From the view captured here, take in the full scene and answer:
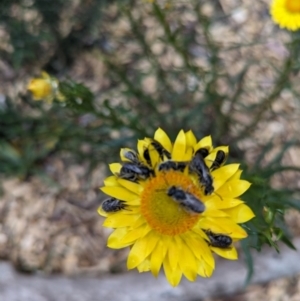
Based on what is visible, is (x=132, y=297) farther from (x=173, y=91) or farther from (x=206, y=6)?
(x=206, y=6)

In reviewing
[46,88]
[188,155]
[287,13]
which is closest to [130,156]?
[188,155]

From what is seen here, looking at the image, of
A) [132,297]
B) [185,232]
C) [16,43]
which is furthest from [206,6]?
[185,232]

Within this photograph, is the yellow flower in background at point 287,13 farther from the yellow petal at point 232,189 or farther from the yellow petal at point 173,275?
the yellow petal at point 173,275

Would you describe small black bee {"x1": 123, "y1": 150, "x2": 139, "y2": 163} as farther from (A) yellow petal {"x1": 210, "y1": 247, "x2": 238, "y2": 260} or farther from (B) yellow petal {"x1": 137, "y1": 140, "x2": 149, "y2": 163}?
(A) yellow petal {"x1": 210, "y1": 247, "x2": 238, "y2": 260}

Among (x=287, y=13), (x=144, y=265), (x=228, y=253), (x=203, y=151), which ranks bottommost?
(x=144, y=265)

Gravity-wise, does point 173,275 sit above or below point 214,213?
below

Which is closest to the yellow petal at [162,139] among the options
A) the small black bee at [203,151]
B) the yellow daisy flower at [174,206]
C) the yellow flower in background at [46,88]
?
the yellow daisy flower at [174,206]

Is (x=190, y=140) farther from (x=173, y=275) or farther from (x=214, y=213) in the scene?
(x=173, y=275)
